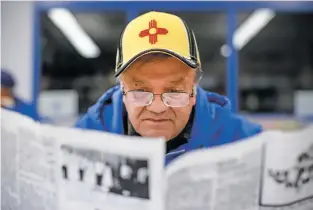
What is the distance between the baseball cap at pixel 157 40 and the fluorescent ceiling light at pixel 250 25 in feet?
0.82

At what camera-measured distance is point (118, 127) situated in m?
0.58

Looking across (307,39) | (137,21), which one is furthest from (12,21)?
(307,39)

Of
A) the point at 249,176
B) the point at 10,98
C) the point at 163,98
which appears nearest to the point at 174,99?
the point at 163,98

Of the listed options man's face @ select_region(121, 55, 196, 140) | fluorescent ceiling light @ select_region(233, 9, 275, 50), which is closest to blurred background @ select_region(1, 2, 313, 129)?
fluorescent ceiling light @ select_region(233, 9, 275, 50)

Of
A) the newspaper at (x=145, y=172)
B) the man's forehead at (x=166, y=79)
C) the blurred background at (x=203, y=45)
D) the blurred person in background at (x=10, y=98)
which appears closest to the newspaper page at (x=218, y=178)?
the newspaper at (x=145, y=172)

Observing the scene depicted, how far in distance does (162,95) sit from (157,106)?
0.01 meters

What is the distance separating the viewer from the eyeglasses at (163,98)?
0.54 metres

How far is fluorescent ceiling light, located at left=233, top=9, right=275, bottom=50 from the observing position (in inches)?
31.2

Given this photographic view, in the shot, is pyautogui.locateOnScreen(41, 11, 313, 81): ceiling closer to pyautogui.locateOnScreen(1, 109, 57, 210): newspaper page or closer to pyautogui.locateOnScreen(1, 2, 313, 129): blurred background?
pyautogui.locateOnScreen(1, 2, 313, 129): blurred background

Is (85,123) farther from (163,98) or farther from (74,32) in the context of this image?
(74,32)

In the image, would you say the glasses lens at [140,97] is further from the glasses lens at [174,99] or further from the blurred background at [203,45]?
the blurred background at [203,45]

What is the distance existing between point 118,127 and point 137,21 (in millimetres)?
123

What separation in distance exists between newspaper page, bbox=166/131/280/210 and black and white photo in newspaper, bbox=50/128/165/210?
0.06ft

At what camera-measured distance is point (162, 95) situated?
54cm
